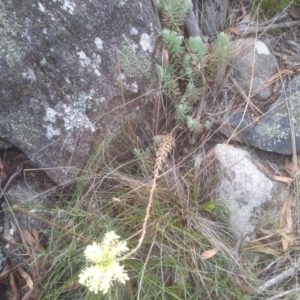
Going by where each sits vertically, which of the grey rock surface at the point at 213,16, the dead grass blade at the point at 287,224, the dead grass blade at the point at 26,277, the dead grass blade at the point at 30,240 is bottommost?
the dead grass blade at the point at 287,224

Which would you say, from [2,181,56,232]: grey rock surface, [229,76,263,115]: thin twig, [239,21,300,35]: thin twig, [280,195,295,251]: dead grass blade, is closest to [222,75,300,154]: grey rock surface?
[229,76,263,115]: thin twig

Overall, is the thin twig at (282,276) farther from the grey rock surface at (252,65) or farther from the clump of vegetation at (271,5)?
the clump of vegetation at (271,5)

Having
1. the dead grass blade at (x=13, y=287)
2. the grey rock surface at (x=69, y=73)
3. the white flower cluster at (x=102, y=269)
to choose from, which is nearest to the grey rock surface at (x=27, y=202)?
the grey rock surface at (x=69, y=73)

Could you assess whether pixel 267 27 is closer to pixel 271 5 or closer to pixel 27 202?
pixel 271 5

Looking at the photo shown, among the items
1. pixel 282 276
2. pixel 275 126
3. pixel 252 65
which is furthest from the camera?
pixel 252 65

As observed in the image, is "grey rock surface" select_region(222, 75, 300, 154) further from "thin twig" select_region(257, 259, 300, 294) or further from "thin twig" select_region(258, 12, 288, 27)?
"thin twig" select_region(257, 259, 300, 294)

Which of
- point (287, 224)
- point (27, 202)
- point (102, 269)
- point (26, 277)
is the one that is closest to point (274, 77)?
point (287, 224)
